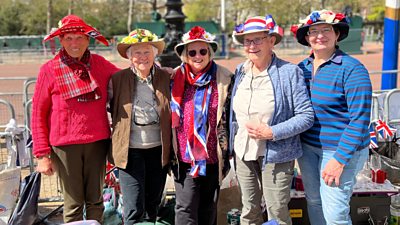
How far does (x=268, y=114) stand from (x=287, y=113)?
0.13 metres

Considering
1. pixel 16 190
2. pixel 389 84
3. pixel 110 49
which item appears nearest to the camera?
pixel 16 190

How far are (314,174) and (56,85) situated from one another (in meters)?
2.00

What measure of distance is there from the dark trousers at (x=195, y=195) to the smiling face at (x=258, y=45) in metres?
0.92

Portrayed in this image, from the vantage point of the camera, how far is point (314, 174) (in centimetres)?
311

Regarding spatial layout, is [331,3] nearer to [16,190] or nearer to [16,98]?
[16,98]

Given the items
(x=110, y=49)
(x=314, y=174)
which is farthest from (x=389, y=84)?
(x=110, y=49)

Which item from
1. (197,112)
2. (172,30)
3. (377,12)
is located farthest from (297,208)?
(377,12)

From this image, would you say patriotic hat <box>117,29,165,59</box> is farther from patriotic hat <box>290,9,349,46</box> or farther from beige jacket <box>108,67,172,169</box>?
patriotic hat <box>290,9,349,46</box>

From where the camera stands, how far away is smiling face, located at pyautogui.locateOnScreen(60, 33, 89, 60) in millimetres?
3297

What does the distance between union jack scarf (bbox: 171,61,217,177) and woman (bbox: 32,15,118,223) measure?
581 millimetres

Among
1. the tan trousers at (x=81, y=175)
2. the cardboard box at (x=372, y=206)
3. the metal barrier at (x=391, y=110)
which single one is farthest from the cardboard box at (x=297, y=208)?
the metal barrier at (x=391, y=110)

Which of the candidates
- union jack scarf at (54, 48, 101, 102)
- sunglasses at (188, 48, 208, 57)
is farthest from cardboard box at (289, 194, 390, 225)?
union jack scarf at (54, 48, 101, 102)

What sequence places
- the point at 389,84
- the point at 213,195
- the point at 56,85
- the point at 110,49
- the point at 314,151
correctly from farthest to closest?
the point at 110,49
the point at 389,84
the point at 213,195
the point at 56,85
the point at 314,151

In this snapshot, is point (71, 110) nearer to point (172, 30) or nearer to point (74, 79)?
point (74, 79)
